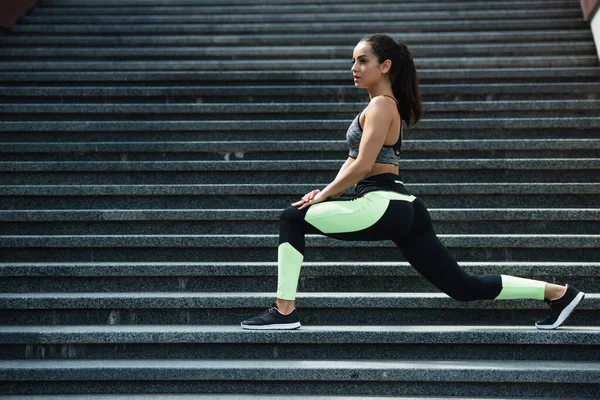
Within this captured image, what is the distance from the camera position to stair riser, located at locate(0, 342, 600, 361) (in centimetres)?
412

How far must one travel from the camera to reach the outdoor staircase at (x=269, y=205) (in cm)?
407

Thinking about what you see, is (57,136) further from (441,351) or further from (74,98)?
(441,351)

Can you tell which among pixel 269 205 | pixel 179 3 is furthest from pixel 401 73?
pixel 179 3

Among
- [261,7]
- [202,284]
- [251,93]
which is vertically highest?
[261,7]

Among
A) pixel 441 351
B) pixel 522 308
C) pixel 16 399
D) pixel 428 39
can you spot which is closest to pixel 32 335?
pixel 16 399

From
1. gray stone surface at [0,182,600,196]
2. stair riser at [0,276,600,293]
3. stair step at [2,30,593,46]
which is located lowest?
stair riser at [0,276,600,293]

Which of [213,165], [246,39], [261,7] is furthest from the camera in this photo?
[261,7]

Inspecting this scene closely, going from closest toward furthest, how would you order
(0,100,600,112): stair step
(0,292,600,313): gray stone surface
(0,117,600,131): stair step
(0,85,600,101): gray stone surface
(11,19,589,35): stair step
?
(0,292,600,313): gray stone surface < (0,117,600,131): stair step < (0,100,600,112): stair step < (0,85,600,101): gray stone surface < (11,19,589,35): stair step

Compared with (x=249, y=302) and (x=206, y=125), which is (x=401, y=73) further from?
(x=206, y=125)

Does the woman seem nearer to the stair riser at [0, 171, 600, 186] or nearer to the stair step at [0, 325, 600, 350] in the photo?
the stair step at [0, 325, 600, 350]

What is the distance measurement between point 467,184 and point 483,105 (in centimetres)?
123

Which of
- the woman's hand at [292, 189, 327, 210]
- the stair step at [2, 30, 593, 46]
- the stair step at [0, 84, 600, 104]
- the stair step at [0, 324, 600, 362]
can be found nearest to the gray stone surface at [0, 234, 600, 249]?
the stair step at [0, 324, 600, 362]

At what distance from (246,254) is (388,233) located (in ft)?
3.99

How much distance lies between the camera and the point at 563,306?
4.12 meters
